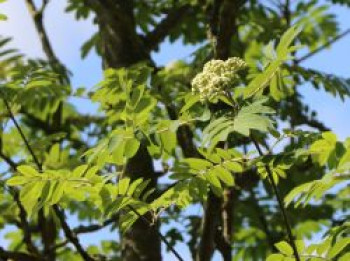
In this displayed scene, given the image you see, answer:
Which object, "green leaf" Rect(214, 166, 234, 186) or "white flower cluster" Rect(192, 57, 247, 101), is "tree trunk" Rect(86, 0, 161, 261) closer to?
"green leaf" Rect(214, 166, 234, 186)

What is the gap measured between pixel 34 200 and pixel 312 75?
7.29ft

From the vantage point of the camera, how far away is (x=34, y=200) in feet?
9.48

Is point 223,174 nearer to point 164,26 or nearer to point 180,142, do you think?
point 180,142

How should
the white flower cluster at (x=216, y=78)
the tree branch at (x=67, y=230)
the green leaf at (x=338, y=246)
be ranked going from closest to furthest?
the white flower cluster at (x=216, y=78)
the green leaf at (x=338, y=246)
the tree branch at (x=67, y=230)

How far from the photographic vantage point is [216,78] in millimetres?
2430

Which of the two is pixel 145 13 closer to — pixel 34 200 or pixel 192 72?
pixel 192 72

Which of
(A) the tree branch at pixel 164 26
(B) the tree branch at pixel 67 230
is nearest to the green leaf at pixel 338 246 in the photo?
(B) the tree branch at pixel 67 230

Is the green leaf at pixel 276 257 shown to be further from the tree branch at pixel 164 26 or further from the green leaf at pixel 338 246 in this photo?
the tree branch at pixel 164 26

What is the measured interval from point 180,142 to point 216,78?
2281mm

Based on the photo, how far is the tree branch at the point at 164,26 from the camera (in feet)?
18.3

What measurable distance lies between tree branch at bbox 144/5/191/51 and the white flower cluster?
120 inches

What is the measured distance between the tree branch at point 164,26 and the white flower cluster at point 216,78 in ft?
10.0

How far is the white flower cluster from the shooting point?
2.43 metres

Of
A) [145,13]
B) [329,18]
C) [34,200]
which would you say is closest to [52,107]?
[145,13]
